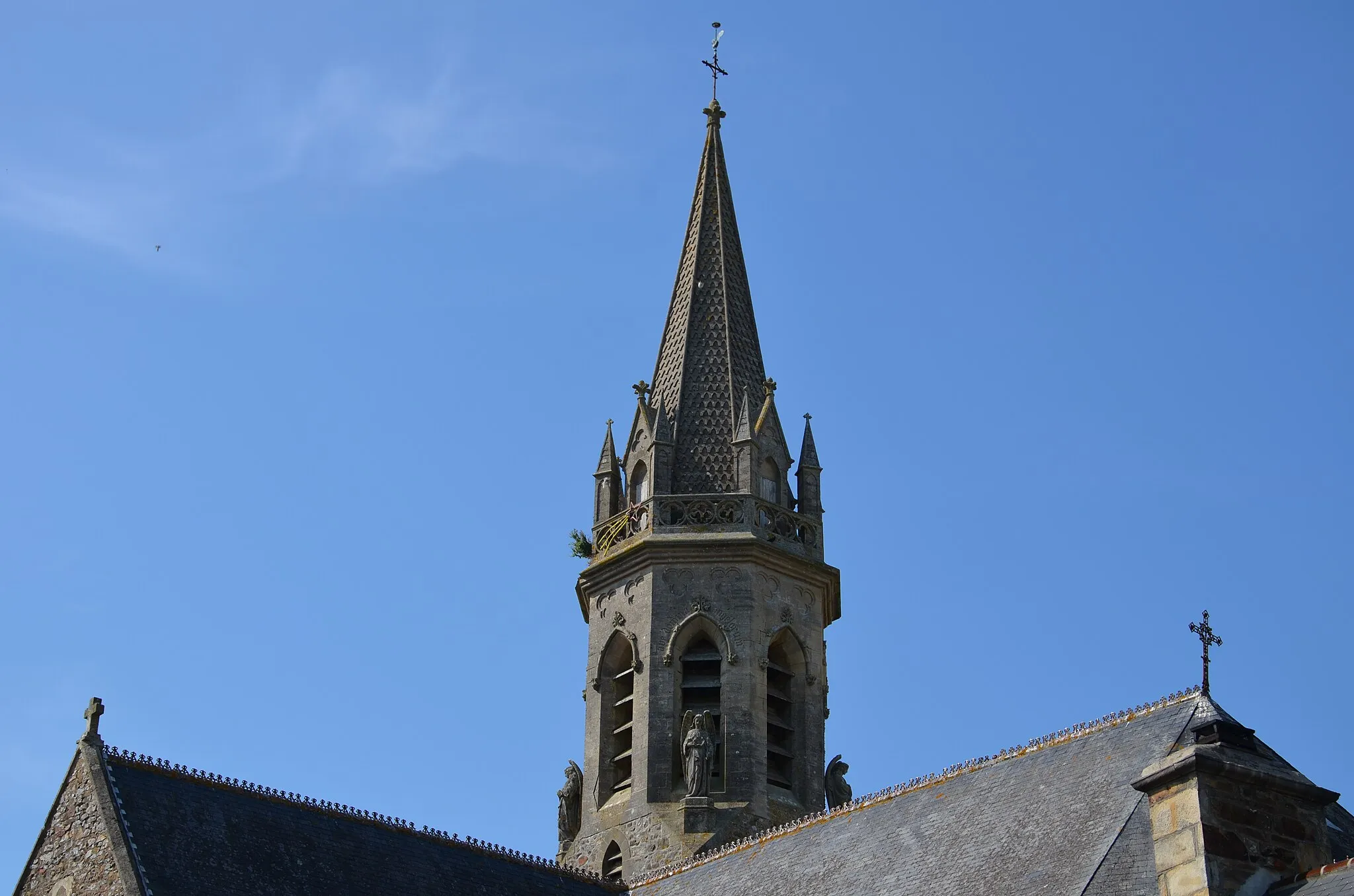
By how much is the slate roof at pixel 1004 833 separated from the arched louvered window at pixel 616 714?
5526 millimetres

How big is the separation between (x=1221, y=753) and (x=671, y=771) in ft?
44.6

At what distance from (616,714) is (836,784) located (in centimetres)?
361

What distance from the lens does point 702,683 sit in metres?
33.9

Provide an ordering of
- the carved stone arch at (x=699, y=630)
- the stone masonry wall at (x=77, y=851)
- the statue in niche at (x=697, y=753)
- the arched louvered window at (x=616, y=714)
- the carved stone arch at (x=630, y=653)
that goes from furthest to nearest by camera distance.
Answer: the carved stone arch at (x=630, y=653), the arched louvered window at (x=616, y=714), the carved stone arch at (x=699, y=630), the statue in niche at (x=697, y=753), the stone masonry wall at (x=77, y=851)

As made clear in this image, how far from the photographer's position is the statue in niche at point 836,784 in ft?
112

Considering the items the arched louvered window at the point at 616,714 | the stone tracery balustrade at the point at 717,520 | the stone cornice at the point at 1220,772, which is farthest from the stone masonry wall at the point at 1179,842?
the stone tracery balustrade at the point at 717,520

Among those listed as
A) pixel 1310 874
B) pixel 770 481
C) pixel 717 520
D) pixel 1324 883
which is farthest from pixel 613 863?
pixel 1324 883

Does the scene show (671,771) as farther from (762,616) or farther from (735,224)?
(735,224)

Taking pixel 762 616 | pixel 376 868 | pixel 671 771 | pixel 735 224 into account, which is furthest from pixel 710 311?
pixel 376 868

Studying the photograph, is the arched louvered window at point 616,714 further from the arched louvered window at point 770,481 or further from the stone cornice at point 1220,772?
the stone cornice at point 1220,772

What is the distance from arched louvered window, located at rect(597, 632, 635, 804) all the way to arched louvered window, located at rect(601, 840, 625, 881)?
3.15 ft

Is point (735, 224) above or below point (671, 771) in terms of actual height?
above

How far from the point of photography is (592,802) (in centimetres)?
3384

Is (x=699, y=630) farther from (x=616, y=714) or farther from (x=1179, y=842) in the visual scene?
(x=1179, y=842)
